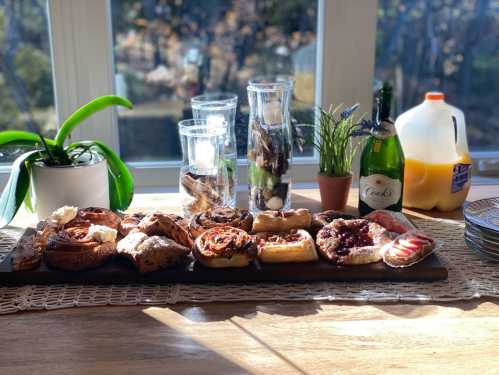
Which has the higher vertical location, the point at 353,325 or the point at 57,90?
the point at 57,90

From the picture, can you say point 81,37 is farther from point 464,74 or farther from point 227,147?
point 464,74

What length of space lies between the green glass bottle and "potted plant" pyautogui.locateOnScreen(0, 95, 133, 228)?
1.64 feet

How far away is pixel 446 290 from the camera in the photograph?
0.99 meters

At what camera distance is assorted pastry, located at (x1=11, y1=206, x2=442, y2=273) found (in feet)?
3.27

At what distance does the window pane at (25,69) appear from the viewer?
1626 millimetres

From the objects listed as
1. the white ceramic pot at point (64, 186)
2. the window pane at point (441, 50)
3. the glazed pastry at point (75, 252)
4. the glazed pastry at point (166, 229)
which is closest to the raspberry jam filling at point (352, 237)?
the glazed pastry at point (166, 229)

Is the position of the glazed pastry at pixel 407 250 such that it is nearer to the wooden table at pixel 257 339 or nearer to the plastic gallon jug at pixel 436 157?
the wooden table at pixel 257 339

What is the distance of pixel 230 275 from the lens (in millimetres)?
1002

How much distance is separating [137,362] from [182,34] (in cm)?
108

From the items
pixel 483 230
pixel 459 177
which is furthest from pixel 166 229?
pixel 459 177

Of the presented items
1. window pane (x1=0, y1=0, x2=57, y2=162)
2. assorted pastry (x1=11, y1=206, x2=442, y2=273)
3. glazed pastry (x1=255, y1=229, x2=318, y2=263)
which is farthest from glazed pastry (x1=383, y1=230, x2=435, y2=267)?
window pane (x1=0, y1=0, x2=57, y2=162)

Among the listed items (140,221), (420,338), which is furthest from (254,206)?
(420,338)

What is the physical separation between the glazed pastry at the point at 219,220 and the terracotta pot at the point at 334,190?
254 millimetres

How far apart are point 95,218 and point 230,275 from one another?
0.29 meters
